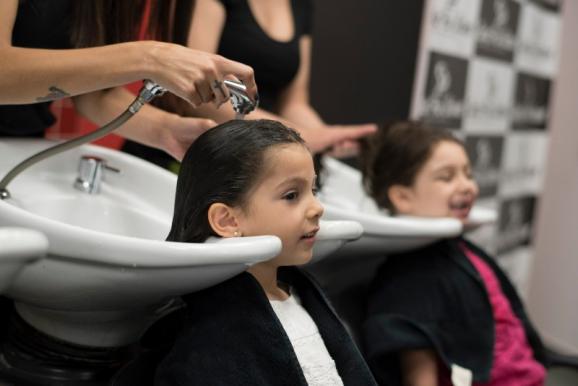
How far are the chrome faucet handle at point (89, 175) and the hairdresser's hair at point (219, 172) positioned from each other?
31cm

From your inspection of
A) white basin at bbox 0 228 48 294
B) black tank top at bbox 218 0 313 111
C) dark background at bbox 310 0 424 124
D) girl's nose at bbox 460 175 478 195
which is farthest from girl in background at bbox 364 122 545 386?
white basin at bbox 0 228 48 294

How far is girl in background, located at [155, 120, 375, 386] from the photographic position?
0.95 m

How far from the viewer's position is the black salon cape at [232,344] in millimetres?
932

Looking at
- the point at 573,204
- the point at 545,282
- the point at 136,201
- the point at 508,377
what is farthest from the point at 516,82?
the point at 136,201

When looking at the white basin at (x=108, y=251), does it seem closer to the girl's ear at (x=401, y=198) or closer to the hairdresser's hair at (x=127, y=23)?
the hairdresser's hair at (x=127, y=23)

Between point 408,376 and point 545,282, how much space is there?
2343mm

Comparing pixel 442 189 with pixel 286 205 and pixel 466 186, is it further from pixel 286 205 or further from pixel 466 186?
pixel 286 205

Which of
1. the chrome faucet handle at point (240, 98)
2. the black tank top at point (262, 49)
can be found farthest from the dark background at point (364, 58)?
the chrome faucet handle at point (240, 98)

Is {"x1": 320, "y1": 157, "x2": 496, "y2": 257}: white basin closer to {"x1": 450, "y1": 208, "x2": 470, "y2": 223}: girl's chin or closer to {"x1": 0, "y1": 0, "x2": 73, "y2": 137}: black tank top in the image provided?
{"x1": 450, "y1": 208, "x2": 470, "y2": 223}: girl's chin

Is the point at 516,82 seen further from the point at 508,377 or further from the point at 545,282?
the point at 508,377

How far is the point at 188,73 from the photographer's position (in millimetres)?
924

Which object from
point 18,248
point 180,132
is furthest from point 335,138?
point 18,248

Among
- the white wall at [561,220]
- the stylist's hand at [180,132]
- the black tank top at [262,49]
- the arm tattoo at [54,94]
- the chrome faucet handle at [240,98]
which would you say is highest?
the black tank top at [262,49]

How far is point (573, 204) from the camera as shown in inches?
136
